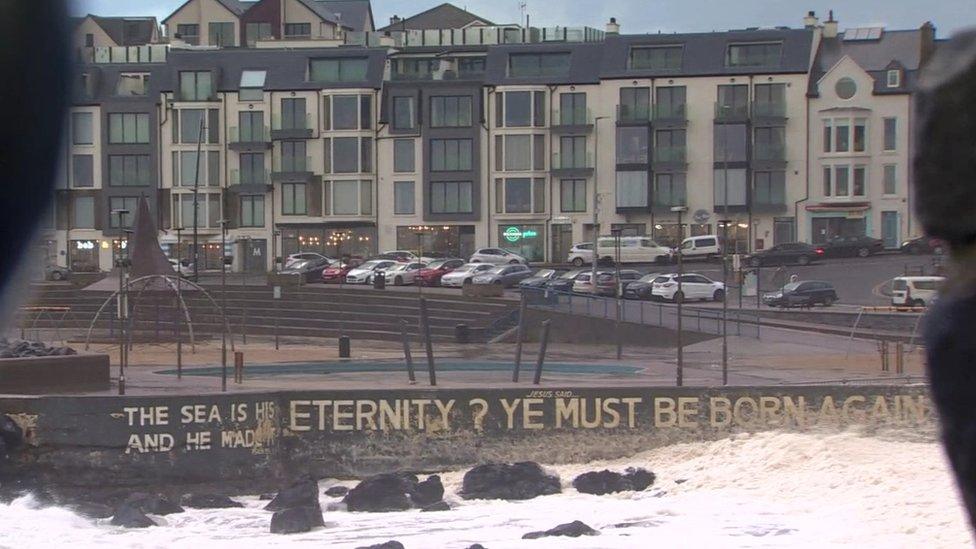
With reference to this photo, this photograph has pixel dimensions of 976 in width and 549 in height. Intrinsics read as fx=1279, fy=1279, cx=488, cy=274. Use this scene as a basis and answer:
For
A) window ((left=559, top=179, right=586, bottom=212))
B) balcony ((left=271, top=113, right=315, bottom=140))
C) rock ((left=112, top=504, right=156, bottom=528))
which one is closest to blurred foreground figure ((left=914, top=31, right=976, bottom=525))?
rock ((left=112, top=504, right=156, bottom=528))

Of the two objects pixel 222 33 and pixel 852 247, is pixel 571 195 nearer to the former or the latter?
pixel 852 247

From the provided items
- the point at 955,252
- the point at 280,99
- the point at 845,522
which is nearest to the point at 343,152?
the point at 280,99

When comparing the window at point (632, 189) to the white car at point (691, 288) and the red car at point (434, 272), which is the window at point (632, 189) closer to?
the red car at point (434, 272)

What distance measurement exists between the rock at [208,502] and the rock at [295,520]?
6.32 ft

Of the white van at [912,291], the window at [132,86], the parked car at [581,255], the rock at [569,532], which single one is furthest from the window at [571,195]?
the rock at [569,532]

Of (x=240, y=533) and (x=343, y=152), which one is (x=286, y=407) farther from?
(x=343, y=152)

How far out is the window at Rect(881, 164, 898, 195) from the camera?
66.2 meters

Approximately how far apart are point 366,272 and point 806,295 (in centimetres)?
1924

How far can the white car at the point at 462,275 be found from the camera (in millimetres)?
52969

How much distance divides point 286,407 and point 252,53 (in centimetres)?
5425

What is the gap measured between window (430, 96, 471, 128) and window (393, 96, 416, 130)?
1125 millimetres

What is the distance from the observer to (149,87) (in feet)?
245

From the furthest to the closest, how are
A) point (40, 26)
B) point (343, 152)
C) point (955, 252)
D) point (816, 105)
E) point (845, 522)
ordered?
point (343, 152) → point (816, 105) → point (845, 522) → point (40, 26) → point (955, 252)

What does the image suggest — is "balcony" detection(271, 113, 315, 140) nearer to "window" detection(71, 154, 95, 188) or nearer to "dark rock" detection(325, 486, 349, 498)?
"window" detection(71, 154, 95, 188)
